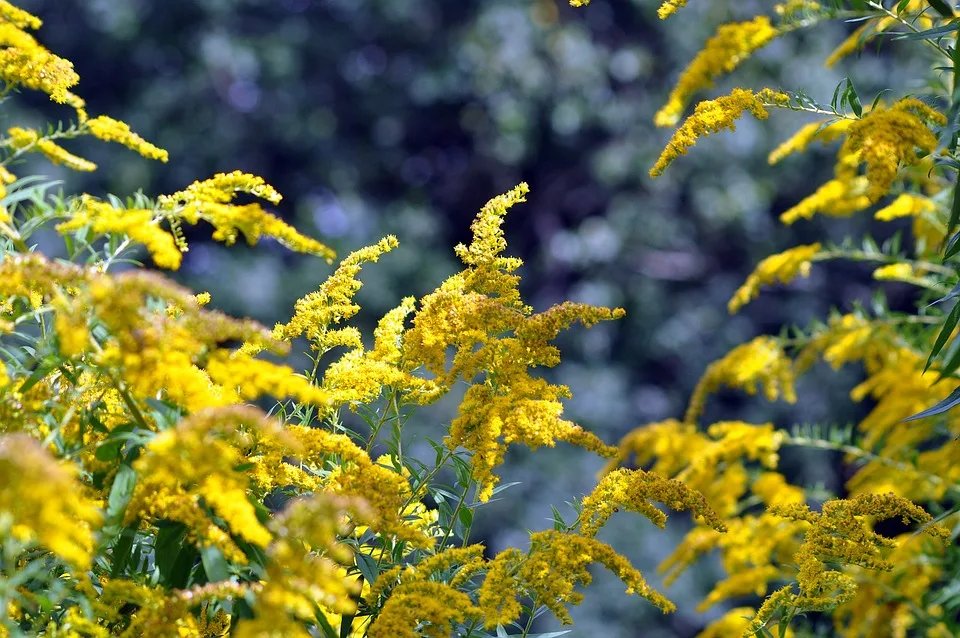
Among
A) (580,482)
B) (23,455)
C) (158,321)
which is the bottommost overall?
(23,455)

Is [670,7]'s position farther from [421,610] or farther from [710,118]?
[421,610]

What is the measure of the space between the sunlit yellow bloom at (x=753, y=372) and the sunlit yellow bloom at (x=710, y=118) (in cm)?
171

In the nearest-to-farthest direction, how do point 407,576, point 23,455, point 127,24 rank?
point 23,455, point 407,576, point 127,24

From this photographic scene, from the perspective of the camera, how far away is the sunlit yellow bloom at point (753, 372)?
11.0 feet

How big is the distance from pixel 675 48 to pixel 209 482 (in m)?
8.10

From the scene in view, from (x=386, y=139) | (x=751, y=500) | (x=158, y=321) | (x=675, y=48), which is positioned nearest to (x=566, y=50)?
(x=675, y=48)

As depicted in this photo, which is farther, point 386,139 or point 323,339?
point 386,139

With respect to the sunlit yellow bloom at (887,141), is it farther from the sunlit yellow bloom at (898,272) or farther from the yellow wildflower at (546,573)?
the sunlit yellow bloom at (898,272)

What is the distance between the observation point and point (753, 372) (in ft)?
11.0

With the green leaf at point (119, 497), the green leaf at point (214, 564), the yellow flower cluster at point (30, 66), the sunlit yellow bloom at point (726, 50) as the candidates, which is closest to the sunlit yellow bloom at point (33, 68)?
the yellow flower cluster at point (30, 66)

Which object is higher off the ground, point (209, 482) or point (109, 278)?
point (109, 278)

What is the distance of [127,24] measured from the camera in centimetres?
779

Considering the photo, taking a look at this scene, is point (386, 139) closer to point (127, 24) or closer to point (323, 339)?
point (127, 24)

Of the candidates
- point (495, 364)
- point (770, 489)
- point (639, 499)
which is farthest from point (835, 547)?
point (770, 489)
